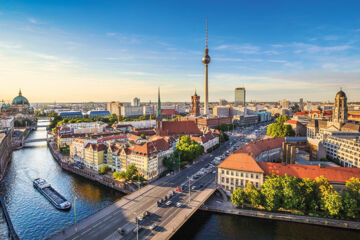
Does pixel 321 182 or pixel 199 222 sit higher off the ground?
pixel 321 182

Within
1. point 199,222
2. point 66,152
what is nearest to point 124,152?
point 199,222

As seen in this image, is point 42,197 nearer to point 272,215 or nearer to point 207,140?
point 272,215

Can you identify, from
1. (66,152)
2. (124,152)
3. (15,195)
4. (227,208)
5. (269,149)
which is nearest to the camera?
(227,208)

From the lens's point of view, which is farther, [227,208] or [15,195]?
[15,195]

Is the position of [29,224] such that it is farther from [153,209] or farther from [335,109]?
[335,109]

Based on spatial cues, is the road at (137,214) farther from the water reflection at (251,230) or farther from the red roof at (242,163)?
the red roof at (242,163)

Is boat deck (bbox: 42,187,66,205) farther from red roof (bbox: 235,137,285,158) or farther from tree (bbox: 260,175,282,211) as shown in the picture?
tree (bbox: 260,175,282,211)
